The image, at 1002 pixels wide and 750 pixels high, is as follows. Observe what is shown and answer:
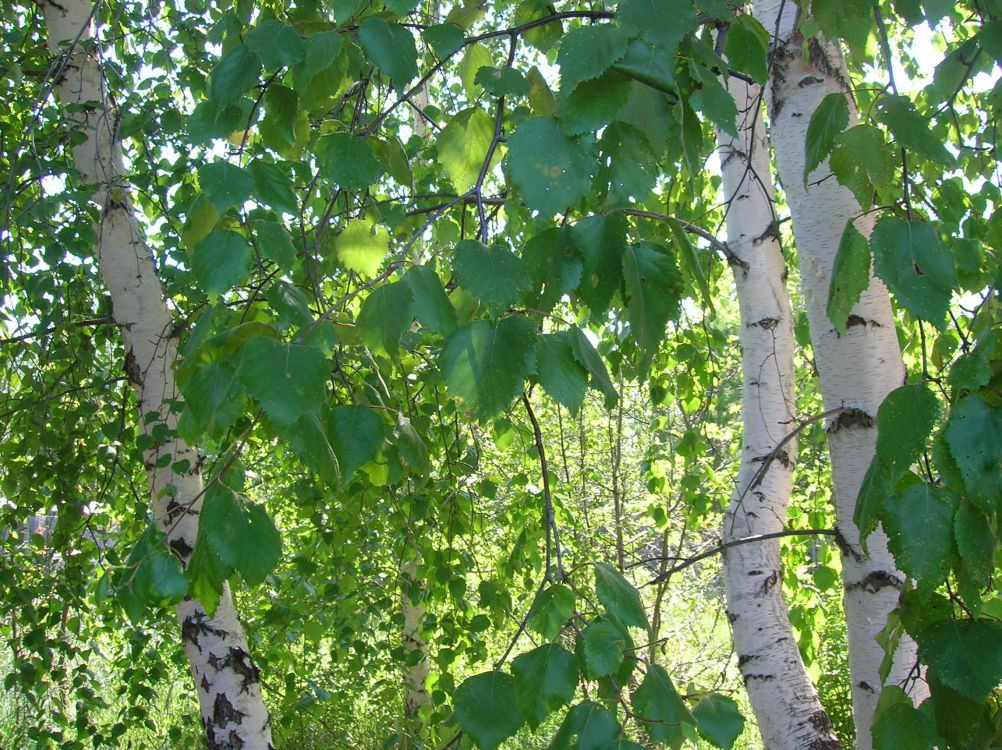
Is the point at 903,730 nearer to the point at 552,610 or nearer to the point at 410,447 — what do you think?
the point at 552,610

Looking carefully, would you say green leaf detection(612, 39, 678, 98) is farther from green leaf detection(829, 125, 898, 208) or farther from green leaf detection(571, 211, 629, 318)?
green leaf detection(829, 125, 898, 208)

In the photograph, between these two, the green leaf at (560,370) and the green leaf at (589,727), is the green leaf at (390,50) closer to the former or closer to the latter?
the green leaf at (560,370)

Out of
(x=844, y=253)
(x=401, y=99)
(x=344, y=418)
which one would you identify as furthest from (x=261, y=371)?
(x=844, y=253)

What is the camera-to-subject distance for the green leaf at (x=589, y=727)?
0.69m

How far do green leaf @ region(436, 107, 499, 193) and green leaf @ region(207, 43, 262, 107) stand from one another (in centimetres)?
19

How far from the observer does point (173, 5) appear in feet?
7.43

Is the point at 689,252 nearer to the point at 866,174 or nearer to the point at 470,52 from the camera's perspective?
the point at 866,174

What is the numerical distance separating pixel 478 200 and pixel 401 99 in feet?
0.80

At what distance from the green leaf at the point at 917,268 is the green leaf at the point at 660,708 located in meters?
0.38

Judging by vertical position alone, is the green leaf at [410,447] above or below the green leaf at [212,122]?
below

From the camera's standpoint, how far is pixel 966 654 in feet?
2.28

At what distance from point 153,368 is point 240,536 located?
5.22 feet

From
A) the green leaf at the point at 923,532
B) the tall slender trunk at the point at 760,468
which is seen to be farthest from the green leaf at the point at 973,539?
the tall slender trunk at the point at 760,468

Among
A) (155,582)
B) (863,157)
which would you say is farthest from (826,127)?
(155,582)
